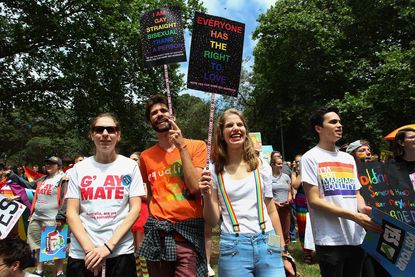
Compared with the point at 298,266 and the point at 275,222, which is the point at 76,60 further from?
the point at 275,222

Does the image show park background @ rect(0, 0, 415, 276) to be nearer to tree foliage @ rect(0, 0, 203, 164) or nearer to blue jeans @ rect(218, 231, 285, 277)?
tree foliage @ rect(0, 0, 203, 164)

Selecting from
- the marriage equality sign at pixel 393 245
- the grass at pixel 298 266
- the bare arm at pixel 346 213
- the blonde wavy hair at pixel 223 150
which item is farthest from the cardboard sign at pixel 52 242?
the marriage equality sign at pixel 393 245

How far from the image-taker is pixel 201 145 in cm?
305

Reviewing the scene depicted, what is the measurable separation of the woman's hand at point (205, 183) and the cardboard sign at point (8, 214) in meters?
2.59

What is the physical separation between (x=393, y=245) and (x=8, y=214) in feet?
12.6

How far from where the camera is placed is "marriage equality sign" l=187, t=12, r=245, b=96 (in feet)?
10.3

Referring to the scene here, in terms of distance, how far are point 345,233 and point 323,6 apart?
855 inches

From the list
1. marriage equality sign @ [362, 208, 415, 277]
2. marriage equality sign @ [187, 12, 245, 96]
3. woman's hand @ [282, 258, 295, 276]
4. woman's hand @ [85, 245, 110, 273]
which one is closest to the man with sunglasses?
woman's hand @ [85, 245, 110, 273]

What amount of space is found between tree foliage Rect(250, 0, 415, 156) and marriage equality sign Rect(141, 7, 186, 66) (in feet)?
49.4

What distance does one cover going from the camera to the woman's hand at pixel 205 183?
2652mm

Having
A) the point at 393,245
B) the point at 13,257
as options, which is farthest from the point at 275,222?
the point at 13,257

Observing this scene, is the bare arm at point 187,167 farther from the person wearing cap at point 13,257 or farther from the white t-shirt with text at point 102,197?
the person wearing cap at point 13,257

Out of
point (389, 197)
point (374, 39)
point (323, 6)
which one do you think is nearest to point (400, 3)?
point (374, 39)

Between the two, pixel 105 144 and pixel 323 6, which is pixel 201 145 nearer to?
pixel 105 144
